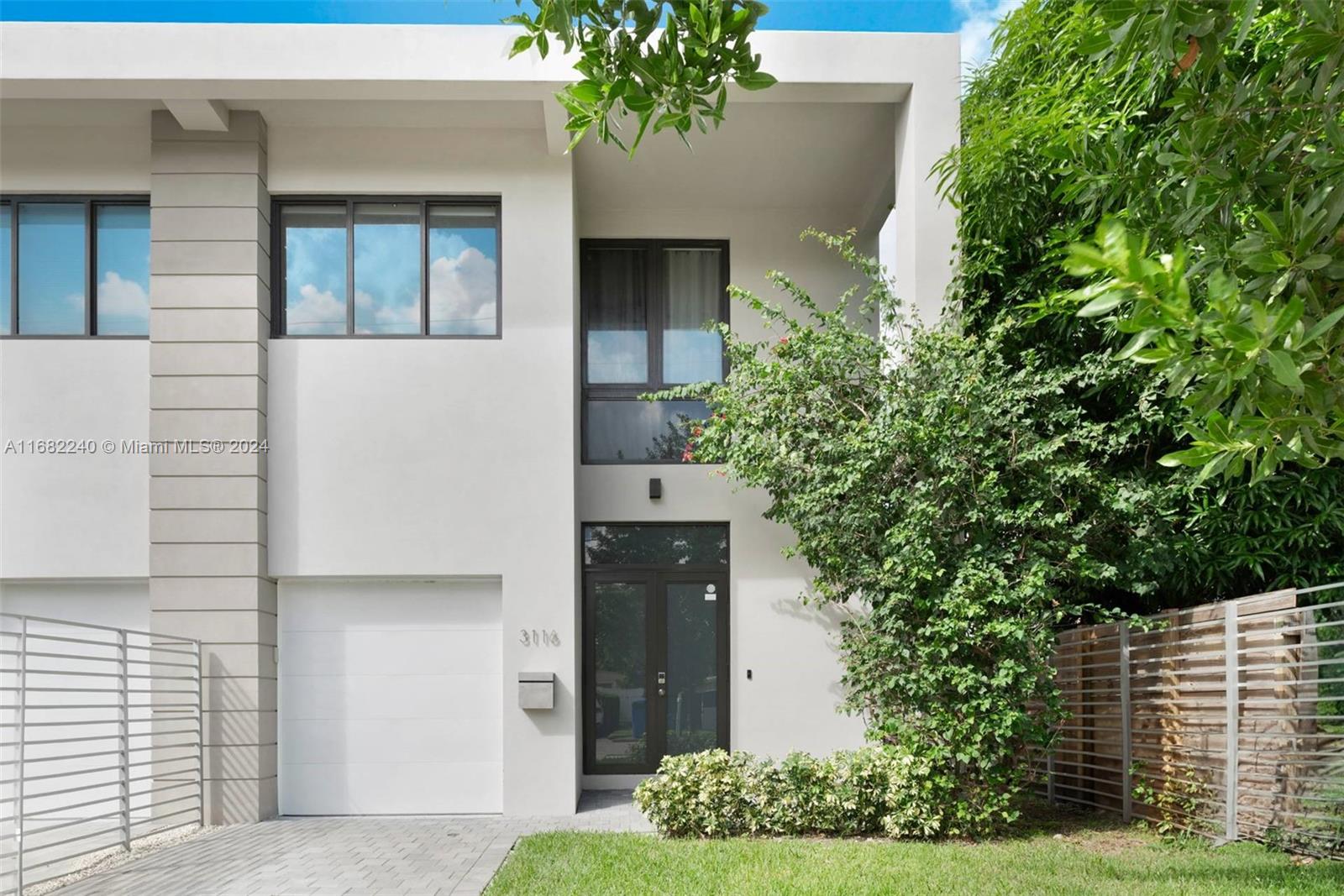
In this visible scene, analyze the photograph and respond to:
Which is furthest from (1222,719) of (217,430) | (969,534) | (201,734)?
(217,430)

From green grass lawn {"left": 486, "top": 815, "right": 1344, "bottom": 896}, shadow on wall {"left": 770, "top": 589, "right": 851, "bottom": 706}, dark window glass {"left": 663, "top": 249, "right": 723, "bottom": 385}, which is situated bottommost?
green grass lawn {"left": 486, "top": 815, "right": 1344, "bottom": 896}

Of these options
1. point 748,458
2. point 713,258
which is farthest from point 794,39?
point 748,458

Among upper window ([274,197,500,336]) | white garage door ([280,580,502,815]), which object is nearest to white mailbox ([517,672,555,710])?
white garage door ([280,580,502,815])

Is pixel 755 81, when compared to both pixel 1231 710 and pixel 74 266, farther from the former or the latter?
pixel 74 266

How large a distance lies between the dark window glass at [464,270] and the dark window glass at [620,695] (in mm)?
3186

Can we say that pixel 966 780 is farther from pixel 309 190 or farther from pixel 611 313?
pixel 309 190

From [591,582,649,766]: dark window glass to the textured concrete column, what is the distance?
304cm

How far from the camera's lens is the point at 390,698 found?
33.6ft

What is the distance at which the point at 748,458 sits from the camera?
9.95 m

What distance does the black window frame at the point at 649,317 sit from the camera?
37.7ft

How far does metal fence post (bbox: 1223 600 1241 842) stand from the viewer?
24.2 feet

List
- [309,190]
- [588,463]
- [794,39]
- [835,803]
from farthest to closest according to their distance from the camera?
1. [588,463]
2. [309,190]
3. [794,39]
4. [835,803]

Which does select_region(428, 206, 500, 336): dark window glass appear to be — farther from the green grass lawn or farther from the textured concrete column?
the green grass lawn

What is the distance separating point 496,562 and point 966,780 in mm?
4361
